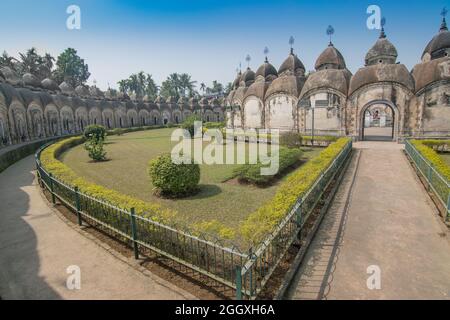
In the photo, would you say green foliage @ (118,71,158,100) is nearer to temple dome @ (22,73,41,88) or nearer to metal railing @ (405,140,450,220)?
temple dome @ (22,73,41,88)

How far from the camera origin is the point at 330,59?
31562 millimetres

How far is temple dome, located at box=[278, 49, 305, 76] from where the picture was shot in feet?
121

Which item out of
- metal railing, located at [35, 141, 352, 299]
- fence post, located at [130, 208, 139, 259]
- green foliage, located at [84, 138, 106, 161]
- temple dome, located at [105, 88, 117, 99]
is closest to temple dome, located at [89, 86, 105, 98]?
temple dome, located at [105, 88, 117, 99]

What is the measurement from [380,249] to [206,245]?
4295mm

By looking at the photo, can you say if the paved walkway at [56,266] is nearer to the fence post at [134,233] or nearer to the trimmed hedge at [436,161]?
the fence post at [134,233]

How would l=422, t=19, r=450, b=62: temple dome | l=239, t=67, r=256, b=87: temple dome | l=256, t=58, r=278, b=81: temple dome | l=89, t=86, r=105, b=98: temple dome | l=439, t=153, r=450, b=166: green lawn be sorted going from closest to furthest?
1. l=439, t=153, r=450, b=166: green lawn
2. l=422, t=19, r=450, b=62: temple dome
3. l=256, t=58, r=278, b=81: temple dome
4. l=239, t=67, r=256, b=87: temple dome
5. l=89, t=86, r=105, b=98: temple dome

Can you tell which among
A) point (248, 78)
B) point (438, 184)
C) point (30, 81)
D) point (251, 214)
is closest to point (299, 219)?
point (251, 214)

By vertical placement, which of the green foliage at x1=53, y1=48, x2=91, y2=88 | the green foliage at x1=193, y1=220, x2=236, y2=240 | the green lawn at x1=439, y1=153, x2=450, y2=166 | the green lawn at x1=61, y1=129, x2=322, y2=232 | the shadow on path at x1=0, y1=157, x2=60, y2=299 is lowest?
the shadow on path at x1=0, y1=157, x2=60, y2=299

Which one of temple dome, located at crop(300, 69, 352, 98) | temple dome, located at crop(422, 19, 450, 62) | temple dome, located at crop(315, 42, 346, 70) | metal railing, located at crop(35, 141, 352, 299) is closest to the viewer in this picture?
metal railing, located at crop(35, 141, 352, 299)

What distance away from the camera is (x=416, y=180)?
1204 cm

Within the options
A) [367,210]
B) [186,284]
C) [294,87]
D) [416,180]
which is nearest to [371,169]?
[416,180]

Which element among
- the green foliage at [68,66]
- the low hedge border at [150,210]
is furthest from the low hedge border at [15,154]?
the green foliage at [68,66]

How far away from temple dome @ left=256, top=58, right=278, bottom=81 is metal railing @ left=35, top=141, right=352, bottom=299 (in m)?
36.8

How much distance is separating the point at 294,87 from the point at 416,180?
21.2m
